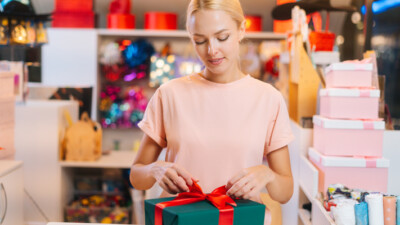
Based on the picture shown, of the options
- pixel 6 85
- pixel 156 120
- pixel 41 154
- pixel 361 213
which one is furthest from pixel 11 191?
pixel 361 213

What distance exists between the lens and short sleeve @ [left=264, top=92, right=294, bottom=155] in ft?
5.15

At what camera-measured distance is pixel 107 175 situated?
15.2 ft

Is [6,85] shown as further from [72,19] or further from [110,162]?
[72,19]

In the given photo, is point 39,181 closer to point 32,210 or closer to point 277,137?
point 32,210

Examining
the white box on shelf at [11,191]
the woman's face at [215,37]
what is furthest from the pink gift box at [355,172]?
the white box on shelf at [11,191]

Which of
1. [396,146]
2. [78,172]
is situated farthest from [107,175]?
[396,146]

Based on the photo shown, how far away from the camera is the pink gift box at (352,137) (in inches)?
86.2

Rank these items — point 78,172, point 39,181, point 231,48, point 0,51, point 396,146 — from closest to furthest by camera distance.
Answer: point 231,48, point 396,146, point 0,51, point 39,181, point 78,172

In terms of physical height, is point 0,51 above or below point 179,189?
above

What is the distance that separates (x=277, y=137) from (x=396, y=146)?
100 cm

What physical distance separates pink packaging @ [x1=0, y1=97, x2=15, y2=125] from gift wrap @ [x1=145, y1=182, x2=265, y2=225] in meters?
1.53

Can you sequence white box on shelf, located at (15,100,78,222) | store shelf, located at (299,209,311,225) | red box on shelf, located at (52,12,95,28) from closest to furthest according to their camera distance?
store shelf, located at (299,209,311,225) < white box on shelf, located at (15,100,78,222) < red box on shelf, located at (52,12,95,28)

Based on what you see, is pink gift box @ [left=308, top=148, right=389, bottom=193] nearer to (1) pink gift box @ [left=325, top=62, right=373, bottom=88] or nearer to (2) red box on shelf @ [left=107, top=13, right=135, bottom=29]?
(1) pink gift box @ [left=325, top=62, right=373, bottom=88]

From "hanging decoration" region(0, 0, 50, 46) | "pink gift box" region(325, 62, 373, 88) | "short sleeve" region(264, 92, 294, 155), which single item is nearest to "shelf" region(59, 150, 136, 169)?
"hanging decoration" region(0, 0, 50, 46)
